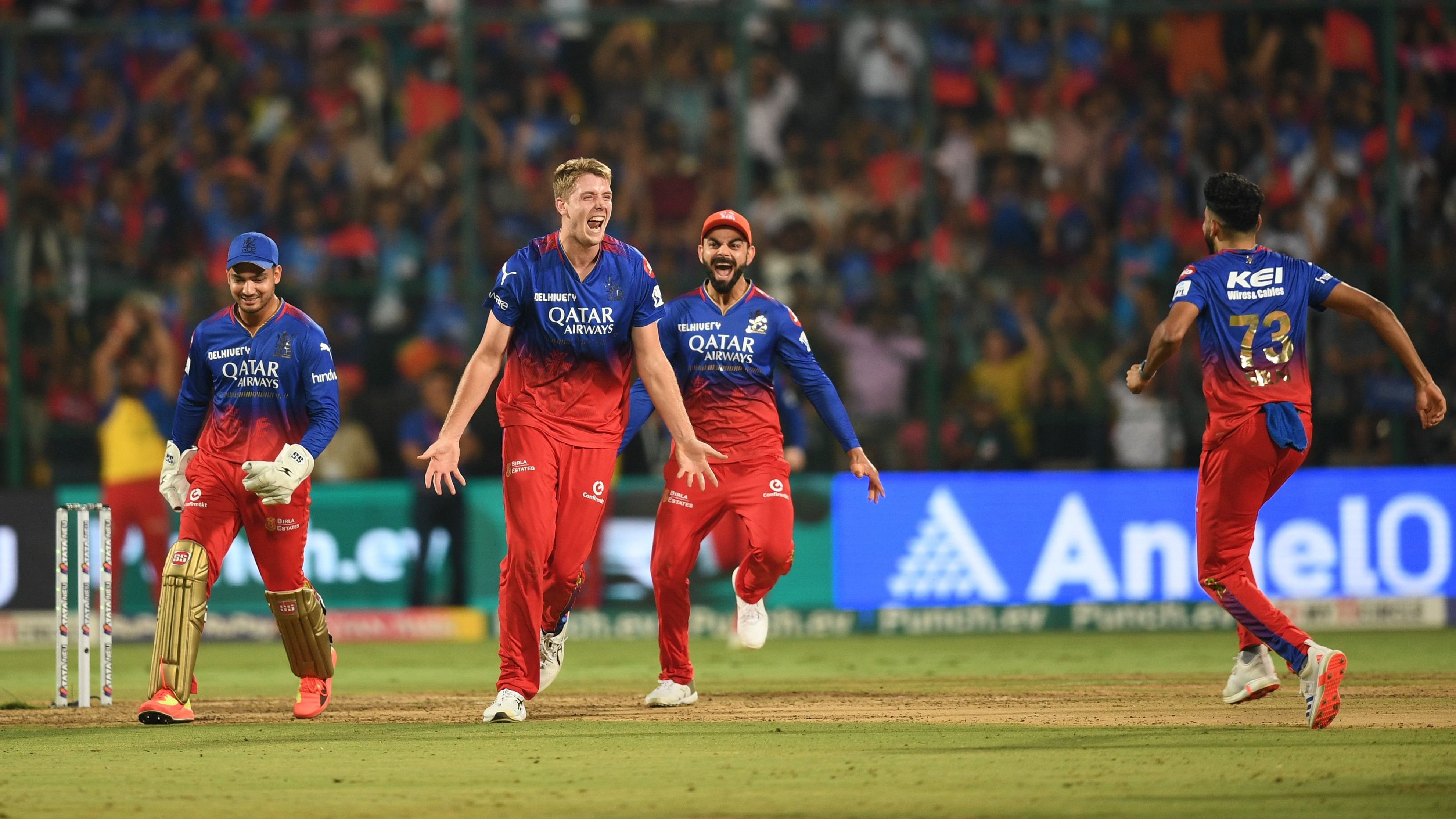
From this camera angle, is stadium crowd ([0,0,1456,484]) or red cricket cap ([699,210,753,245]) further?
stadium crowd ([0,0,1456,484])

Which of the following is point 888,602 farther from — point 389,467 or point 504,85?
point 504,85

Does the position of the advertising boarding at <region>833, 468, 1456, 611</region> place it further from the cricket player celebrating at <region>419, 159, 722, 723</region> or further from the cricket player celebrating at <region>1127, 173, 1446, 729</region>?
the cricket player celebrating at <region>419, 159, 722, 723</region>

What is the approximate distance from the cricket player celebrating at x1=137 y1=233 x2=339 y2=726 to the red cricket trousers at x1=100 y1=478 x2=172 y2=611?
659 cm

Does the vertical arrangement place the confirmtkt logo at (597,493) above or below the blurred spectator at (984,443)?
below

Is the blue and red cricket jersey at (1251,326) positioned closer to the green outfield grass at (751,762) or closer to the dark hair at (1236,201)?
the dark hair at (1236,201)

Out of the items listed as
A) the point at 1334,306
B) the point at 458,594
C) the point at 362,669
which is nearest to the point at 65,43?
the point at 458,594

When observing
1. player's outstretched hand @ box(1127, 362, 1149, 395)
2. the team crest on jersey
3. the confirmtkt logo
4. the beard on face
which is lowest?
the confirmtkt logo

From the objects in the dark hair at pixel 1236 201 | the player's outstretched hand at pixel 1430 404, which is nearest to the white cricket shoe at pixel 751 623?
the dark hair at pixel 1236 201

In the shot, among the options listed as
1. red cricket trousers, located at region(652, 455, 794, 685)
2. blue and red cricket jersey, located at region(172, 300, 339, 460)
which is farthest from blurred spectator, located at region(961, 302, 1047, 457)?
blue and red cricket jersey, located at region(172, 300, 339, 460)

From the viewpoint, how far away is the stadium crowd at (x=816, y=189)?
16.2 metres

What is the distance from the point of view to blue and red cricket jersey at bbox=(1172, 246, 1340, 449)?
832 cm

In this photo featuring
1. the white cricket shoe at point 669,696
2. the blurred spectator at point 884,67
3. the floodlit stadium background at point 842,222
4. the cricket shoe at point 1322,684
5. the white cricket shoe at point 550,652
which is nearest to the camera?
the cricket shoe at point 1322,684

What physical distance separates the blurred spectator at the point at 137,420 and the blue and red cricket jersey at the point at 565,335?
7290mm

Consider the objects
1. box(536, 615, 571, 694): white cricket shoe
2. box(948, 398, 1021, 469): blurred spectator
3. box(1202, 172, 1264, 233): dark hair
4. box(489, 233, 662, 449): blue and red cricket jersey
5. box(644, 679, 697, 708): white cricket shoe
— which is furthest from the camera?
box(948, 398, 1021, 469): blurred spectator
